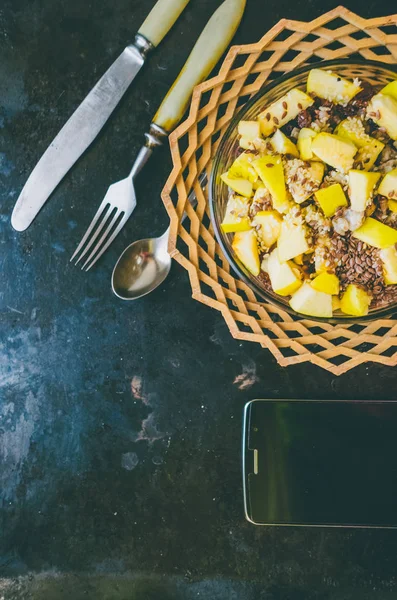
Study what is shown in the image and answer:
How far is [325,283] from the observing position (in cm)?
85

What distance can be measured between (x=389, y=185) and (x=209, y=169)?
32 cm

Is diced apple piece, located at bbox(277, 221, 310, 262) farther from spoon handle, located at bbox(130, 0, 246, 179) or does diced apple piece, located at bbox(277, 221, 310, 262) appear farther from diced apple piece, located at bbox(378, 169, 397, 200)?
spoon handle, located at bbox(130, 0, 246, 179)

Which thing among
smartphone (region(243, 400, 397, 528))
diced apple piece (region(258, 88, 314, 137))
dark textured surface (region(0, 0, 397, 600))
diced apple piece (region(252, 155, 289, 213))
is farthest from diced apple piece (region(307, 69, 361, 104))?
smartphone (region(243, 400, 397, 528))

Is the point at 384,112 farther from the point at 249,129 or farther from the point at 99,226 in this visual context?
the point at 99,226

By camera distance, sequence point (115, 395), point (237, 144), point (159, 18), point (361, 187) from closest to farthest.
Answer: point (361, 187)
point (237, 144)
point (159, 18)
point (115, 395)

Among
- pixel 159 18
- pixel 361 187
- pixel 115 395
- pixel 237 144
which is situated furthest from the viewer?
pixel 115 395

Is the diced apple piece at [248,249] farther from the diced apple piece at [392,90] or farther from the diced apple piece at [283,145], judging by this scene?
the diced apple piece at [392,90]

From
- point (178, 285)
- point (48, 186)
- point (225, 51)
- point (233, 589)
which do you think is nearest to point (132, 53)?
point (225, 51)

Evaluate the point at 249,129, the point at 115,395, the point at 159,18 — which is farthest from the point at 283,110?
the point at 115,395

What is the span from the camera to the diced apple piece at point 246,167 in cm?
87

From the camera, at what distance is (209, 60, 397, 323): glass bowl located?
2.98 ft

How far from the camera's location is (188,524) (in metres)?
1.19

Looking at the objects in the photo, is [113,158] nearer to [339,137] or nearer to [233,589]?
[339,137]

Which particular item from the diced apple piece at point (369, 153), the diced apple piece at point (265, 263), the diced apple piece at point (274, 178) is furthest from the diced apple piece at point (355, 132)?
the diced apple piece at point (265, 263)
